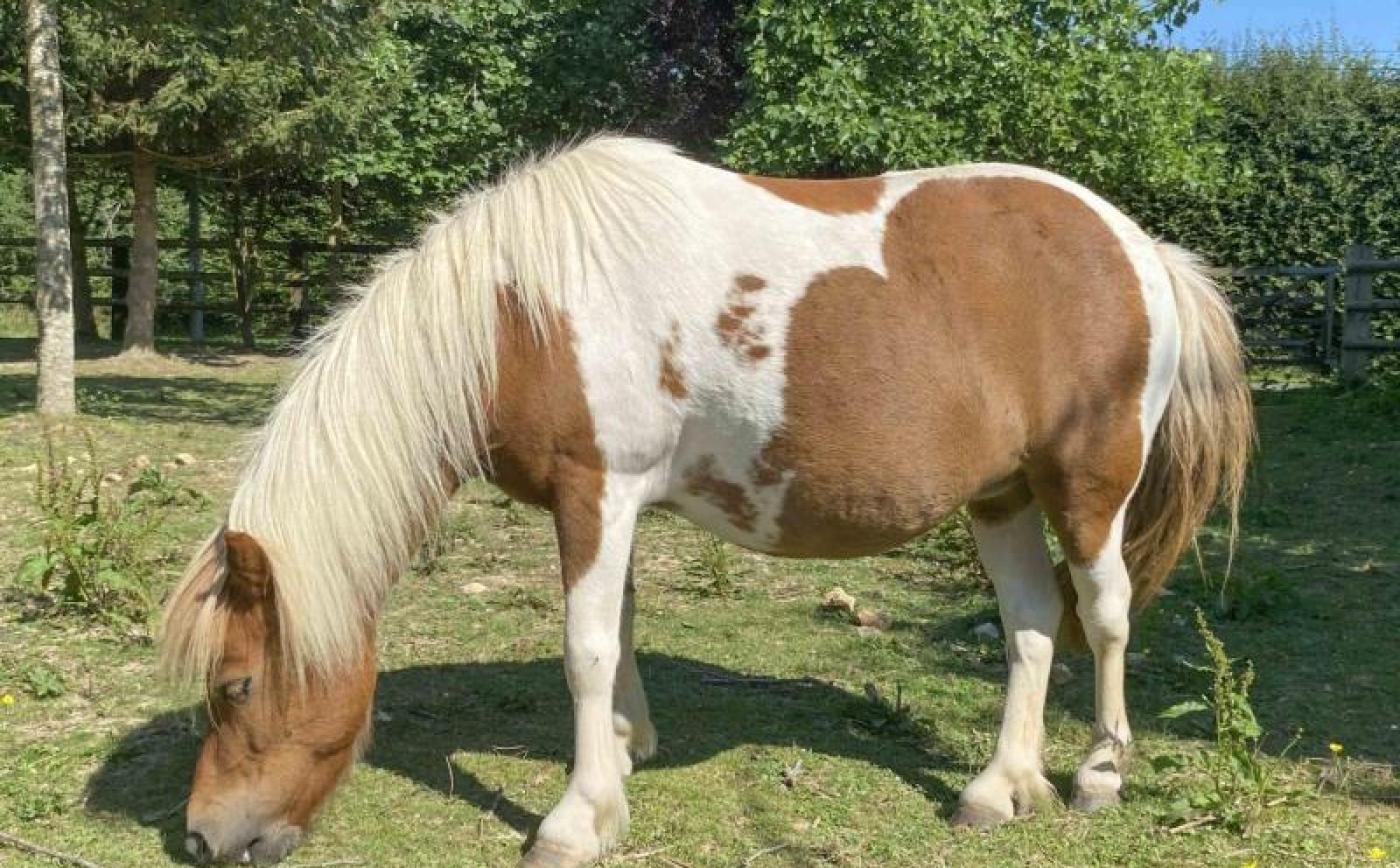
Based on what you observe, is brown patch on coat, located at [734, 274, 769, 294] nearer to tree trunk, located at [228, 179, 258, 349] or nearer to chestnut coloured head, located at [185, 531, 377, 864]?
chestnut coloured head, located at [185, 531, 377, 864]

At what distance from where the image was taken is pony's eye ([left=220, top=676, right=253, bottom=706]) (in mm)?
3041

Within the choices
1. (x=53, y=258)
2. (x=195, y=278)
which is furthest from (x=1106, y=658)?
(x=195, y=278)

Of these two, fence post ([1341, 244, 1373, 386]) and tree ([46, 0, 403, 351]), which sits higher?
tree ([46, 0, 403, 351])

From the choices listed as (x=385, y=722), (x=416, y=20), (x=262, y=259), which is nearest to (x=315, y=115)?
(x=416, y=20)

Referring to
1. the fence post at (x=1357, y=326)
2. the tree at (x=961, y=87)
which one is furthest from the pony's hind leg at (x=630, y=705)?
the fence post at (x=1357, y=326)

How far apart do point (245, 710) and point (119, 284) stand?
19.6 meters

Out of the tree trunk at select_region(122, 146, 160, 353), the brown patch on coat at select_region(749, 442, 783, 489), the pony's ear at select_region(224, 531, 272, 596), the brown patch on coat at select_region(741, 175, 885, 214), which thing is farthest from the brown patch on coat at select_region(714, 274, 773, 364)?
the tree trunk at select_region(122, 146, 160, 353)

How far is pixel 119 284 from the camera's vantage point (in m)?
20.5

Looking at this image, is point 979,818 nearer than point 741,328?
No

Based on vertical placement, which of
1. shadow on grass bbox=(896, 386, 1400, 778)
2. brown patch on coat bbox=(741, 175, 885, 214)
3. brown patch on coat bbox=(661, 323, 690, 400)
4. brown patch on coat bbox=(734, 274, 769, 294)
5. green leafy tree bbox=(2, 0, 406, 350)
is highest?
green leafy tree bbox=(2, 0, 406, 350)

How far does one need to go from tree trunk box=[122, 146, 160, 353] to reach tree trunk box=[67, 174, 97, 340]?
6.10 feet

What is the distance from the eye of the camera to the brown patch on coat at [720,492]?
336 cm

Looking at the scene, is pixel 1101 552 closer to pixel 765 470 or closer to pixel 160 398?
pixel 765 470

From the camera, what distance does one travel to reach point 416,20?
675 inches
